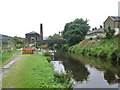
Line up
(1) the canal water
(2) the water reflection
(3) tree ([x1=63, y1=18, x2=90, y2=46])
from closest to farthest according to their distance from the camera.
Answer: (1) the canal water, (2) the water reflection, (3) tree ([x1=63, y1=18, x2=90, y2=46])

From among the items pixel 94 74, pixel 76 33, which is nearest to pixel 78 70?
pixel 94 74

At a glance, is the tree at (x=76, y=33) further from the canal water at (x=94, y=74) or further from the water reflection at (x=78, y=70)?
the canal water at (x=94, y=74)

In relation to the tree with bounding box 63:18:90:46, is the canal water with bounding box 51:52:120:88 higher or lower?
lower

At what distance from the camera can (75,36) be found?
5919cm

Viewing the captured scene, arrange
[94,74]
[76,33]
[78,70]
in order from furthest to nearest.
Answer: [76,33], [78,70], [94,74]

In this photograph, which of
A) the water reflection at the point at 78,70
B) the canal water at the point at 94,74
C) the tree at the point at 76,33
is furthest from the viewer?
the tree at the point at 76,33

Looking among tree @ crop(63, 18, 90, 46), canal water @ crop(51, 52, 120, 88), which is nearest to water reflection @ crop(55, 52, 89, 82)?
canal water @ crop(51, 52, 120, 88)

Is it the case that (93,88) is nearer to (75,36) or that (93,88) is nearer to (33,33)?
(75,36)

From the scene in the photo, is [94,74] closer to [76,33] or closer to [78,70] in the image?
[78,70]

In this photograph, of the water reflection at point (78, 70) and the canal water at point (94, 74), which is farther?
the water reflection at point (78, 70)

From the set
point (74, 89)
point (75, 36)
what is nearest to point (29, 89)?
point (74, 89)

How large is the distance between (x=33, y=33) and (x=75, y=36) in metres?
34.3

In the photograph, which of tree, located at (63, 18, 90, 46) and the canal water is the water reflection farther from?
tree, located at (63, 18, 90, 46)

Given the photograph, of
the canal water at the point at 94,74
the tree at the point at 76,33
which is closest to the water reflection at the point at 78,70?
the canal water at the point at 94,74
